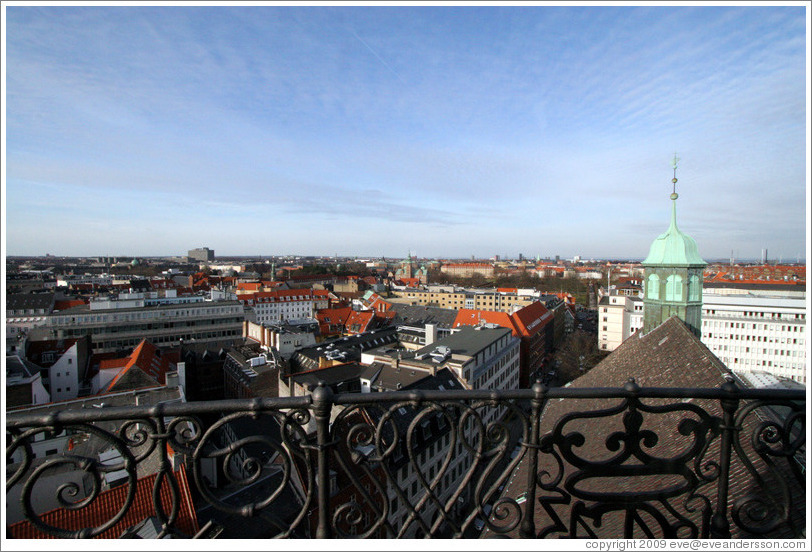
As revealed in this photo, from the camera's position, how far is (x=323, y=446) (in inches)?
90.1

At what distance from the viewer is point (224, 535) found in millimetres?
8039

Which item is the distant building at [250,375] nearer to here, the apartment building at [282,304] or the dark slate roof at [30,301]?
the apartment building at [282,304]

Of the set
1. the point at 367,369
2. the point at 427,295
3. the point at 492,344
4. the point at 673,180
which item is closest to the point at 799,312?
the point at 492,344

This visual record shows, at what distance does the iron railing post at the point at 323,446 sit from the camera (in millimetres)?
2188

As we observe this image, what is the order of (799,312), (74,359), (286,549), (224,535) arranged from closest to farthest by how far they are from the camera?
(286,549), (224,535), (74,359), (799,312)

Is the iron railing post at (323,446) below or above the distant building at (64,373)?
above

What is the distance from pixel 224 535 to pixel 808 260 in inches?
379

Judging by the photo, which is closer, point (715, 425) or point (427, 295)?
point (715, 425)

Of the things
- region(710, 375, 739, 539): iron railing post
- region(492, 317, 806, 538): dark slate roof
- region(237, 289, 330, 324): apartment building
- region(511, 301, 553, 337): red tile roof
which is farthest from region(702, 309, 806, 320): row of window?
region(237, 289, 330, 324): apartment building

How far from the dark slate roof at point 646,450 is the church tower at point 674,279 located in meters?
3.68

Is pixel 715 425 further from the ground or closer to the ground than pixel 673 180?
closer to the ground

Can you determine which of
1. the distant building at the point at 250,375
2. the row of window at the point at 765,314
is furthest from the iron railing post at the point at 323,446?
the row of window at the point at 765,314

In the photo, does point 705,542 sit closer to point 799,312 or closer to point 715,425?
point 715,425

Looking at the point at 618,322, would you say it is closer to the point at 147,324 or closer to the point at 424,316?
the point at 424,316
